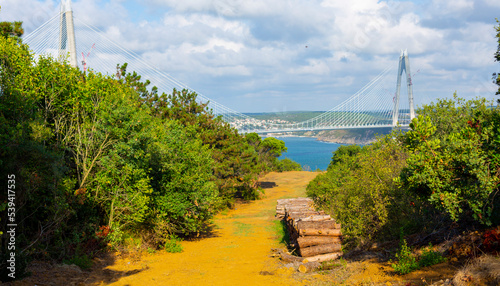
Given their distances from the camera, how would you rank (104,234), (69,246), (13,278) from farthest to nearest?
(104,234)
(69,246)
(13,278)

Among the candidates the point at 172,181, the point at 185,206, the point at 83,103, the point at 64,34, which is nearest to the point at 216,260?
the point at 185,206

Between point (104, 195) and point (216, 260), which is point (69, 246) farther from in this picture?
point (216, 260)

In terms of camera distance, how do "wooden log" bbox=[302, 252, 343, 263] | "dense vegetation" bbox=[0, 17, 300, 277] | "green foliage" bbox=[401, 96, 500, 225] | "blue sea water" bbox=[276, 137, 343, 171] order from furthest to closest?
"blue sea water" bbox=[276, 137, 343, 171], "wooden log" bbox=[302, 252, 343, 263], "dense vegetation" bbox=[0, 17, 300, 277], "green foliage" bbox=[401, 96, 500, 225]

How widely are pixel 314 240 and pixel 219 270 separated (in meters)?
3.06

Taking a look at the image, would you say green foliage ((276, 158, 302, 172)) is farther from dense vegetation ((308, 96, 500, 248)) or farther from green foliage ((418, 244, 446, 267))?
green foliage ((418, 244, 446, 267))

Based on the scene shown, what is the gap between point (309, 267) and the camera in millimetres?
10008

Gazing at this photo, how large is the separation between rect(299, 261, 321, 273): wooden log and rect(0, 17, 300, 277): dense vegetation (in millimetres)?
5173

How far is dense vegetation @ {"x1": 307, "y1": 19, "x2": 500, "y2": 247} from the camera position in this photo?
6.36 meters

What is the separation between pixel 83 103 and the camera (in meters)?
12.3

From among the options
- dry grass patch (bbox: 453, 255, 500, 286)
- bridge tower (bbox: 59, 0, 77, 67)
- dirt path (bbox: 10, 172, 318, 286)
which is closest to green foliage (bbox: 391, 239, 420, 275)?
dry grass patch (bbox: 453, 255, 500, 286)

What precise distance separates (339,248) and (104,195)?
773 centimetres

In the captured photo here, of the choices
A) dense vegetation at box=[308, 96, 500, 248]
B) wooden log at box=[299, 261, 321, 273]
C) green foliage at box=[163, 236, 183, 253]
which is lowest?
green foliage at box=[163, 236, 183, 253]

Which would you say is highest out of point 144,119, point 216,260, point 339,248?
point 144,119

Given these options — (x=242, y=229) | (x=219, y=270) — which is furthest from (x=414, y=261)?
(x=242, y=229)
